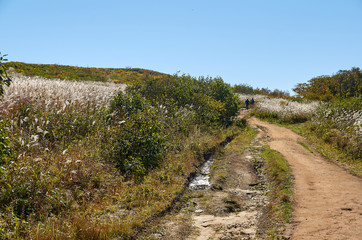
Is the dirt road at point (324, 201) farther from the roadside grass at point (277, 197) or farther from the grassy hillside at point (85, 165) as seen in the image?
the grassy hillside at point (85, 165)

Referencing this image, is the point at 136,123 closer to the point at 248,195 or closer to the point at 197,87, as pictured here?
the point at 248,195

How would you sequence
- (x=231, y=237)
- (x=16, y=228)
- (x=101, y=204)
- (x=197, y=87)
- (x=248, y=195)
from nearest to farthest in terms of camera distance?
(x=16, y=228)
(x=231, y=237)
(x=101, y=204)
(x=248, y=195)
(x=197, y=87)

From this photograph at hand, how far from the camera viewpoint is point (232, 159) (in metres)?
11.7

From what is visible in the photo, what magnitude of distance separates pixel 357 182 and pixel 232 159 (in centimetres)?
471

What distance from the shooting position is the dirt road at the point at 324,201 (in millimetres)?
5148

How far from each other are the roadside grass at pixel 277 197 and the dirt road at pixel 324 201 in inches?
7.6

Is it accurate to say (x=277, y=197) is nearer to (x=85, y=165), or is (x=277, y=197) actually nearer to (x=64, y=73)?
(x=85, y=165)

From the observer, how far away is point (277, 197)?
7.38m

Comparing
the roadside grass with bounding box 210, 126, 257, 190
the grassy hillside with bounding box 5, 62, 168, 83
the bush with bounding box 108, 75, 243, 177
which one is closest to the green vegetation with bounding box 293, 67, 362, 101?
the bush with bounding box 108, 75, 243, 177

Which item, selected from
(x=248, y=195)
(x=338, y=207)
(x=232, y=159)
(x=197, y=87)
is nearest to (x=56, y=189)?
(x=248, y=195)

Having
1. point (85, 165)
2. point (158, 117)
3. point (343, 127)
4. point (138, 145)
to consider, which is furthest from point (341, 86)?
point (85, 165)

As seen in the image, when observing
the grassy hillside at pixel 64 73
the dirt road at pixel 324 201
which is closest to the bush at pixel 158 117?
the dirt road at pixel 324 201

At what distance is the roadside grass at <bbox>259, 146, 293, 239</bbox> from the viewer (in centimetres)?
579

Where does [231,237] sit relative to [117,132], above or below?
below
